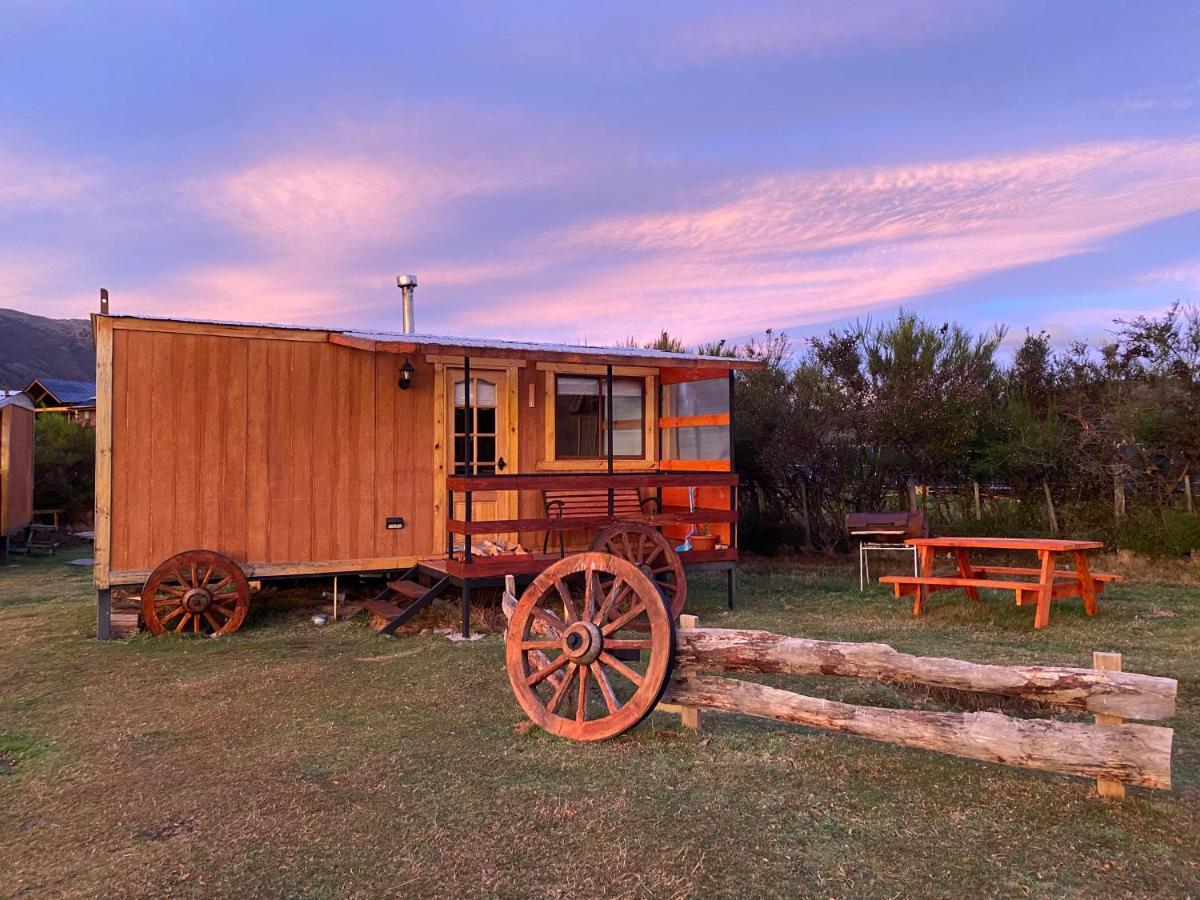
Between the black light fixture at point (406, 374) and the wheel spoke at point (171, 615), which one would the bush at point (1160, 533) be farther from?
the wheel spoke at point (171, 615)

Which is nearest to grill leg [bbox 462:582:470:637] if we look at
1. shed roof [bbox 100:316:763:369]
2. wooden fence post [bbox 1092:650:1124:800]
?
shed roof [bbox 100:316:763:369]

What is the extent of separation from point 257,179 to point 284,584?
16.8 ft

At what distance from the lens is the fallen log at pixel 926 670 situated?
308cm

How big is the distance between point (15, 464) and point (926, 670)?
1384 cm

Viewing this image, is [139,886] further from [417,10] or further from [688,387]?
[417,10]

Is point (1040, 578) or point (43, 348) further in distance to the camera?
point (43, 348)

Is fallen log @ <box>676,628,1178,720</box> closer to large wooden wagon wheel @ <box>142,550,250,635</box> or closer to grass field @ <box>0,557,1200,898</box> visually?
grass field @ <box>0,557,1200,898</box>

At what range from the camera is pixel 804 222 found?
1149cm

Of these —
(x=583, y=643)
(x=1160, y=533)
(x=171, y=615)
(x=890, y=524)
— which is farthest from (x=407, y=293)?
(x=1160, y=533)

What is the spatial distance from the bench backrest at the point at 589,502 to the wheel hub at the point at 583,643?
4728 millimetres

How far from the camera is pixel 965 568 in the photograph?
7.54 metres

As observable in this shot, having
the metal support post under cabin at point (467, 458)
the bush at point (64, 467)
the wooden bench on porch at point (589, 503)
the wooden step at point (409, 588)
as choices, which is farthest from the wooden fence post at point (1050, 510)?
the bush at point (64, 467)

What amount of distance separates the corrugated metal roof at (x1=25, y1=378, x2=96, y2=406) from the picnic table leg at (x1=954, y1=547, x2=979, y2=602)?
24330 mm

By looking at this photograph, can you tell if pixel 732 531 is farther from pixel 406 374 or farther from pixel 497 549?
pixel 406 374
